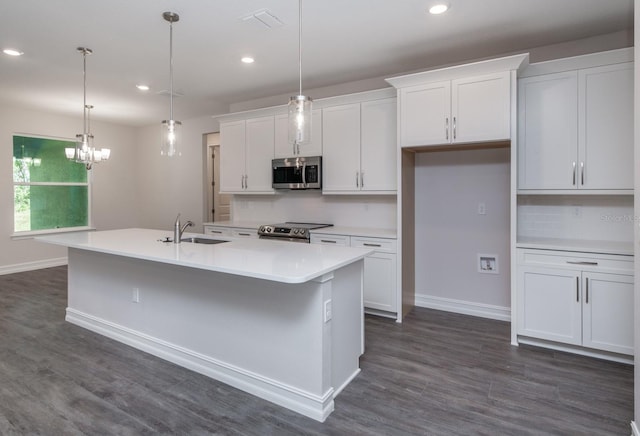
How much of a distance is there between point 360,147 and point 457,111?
1.14 metres

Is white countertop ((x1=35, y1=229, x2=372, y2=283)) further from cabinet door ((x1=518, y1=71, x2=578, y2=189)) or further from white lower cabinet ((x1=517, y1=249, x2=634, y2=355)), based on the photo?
cabinet door ((x1=518, y1=71, x2=578, y2=189))

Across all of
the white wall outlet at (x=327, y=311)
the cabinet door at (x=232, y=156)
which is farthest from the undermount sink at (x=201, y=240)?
the cabinet door at (x=232, y=156)

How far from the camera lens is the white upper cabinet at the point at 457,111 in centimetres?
313

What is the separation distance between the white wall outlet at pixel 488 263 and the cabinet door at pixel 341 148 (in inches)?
59.8

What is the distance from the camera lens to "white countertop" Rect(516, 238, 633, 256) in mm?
2734

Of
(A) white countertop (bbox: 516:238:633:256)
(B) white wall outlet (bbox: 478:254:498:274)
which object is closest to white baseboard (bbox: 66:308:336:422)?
(A) white countertop (bbox: 516:238:633:256)

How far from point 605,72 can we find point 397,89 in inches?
65.7

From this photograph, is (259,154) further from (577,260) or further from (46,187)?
(46,187)

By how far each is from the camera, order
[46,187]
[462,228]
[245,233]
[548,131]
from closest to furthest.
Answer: [548,131] → [462,228] → [245,233] → [46,187]

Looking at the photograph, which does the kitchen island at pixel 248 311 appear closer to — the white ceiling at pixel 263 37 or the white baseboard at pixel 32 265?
the white ceiling at pixel 263 37

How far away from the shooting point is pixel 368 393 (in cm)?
Answer: 237

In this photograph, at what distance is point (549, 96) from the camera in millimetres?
3137

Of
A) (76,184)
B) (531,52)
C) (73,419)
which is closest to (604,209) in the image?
(531,52)

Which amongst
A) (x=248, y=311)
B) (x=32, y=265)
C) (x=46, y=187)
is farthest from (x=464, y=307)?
(x=46, y=187)
